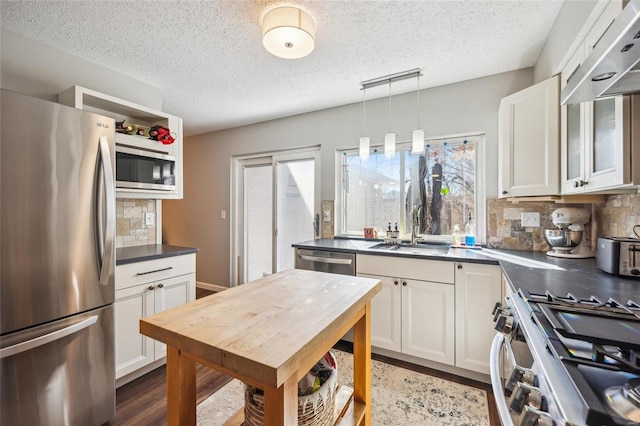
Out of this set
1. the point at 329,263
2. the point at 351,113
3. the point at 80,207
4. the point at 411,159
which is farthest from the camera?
the point at 351,113

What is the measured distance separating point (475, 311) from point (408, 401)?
79 cm

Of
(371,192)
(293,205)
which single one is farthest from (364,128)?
(293,205)

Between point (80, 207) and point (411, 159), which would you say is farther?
point (411, 159)

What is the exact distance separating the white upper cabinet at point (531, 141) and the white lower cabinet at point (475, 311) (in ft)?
2.16

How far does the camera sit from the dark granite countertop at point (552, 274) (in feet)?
3.73

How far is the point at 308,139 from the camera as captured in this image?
338 cm

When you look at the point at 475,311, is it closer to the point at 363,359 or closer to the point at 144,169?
the point at 363,359

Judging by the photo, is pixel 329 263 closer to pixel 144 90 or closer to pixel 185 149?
pixel 144 90

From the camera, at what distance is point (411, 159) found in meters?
2.87

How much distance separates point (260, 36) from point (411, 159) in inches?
72.6

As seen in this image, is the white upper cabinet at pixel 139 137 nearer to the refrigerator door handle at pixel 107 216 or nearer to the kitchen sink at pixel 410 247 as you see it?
the refrigerator door handle at pixel 107 216

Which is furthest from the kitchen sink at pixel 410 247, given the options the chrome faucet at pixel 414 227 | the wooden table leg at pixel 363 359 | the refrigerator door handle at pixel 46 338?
the refrigerator door handle at pixel 46 338

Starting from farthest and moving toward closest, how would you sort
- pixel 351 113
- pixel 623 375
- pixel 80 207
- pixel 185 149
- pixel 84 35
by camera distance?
pixel 185 149 → pixel 351 113 → pixel 84 35 → pixel 80 207 → pixel 623 375

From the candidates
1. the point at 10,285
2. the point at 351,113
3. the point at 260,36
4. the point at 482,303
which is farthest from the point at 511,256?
the point at 10,285
